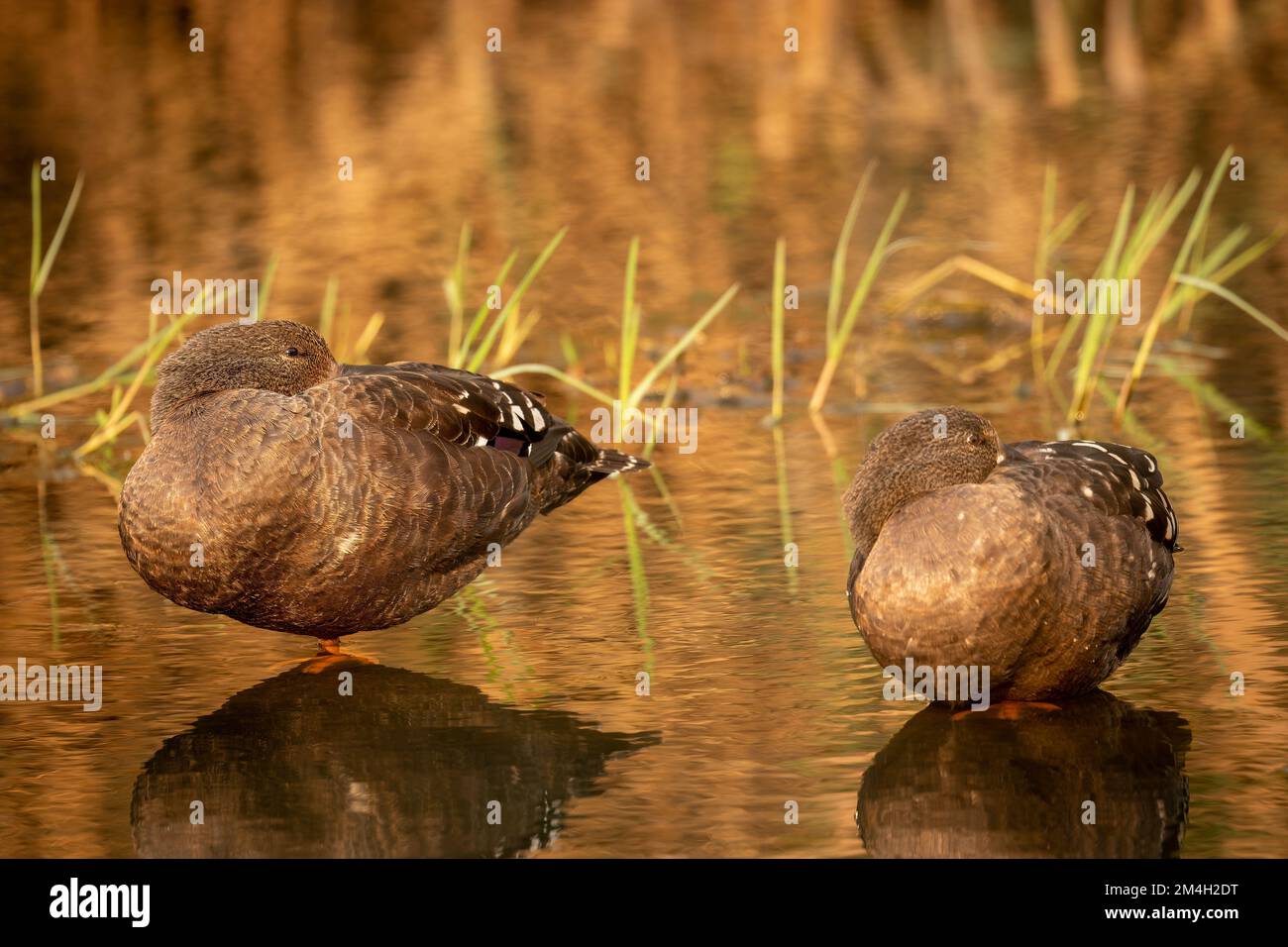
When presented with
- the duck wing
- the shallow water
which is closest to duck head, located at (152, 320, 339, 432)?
the shallow water

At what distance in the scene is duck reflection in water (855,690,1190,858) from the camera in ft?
20.6

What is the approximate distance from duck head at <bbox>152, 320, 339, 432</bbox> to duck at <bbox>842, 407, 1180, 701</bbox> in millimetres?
2343

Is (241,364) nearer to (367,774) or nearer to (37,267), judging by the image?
(367,774)

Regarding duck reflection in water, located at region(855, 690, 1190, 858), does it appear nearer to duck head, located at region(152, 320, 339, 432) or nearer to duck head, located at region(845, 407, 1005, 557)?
duck head, located at region(845, 407, 1005, 557)

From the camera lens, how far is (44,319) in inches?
615

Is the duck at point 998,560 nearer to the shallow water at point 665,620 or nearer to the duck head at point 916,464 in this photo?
the duck head at point 916,464

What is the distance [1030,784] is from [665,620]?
2.26 metres

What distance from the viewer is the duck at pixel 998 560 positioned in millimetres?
6957

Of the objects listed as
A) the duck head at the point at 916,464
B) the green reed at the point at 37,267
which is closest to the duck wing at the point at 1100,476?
the duck head at the point at 916,464

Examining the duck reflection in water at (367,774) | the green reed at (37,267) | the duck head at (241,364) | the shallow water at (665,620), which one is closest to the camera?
the duck reflection in water at (367,774)

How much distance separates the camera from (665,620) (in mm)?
8617

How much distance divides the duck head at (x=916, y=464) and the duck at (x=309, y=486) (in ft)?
5.82

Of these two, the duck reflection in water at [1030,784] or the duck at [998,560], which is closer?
the duck reflection in water at [1030,784]

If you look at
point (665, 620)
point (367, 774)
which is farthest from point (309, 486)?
point (665, 620)
